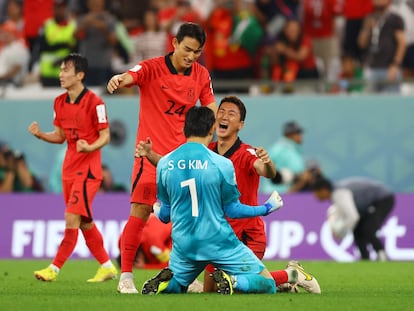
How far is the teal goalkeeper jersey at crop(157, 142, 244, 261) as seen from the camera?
9789 millimetres

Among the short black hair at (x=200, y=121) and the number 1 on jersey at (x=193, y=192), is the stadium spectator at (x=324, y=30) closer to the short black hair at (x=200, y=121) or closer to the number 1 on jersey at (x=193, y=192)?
the short black hair at (x=200, y=121)

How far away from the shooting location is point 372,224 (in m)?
18.5

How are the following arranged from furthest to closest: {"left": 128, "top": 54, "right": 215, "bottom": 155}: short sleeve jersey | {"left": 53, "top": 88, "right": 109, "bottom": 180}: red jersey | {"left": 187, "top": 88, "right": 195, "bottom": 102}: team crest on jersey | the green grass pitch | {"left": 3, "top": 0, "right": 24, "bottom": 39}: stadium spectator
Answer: {"left": 3, "top": 0, "right": 24, "bottom": 39}: stadium spectator, {"left": 53, "top": 88, "right": 109, "bottom": 180}: red jersey, {"left": 187, "top": 88, "right": 195, "bottom": 102}: team crest on jersey, {"left": 128, "top": 54, "right": 215, "bottom": 155}: short sleeve jersey, the green grass pitch

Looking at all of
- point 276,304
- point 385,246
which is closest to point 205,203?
point 276,304

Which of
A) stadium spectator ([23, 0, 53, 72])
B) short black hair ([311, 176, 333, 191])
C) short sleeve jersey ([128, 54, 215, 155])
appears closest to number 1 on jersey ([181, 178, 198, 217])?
short sleeve jersey ([128, 54, 215, 155])

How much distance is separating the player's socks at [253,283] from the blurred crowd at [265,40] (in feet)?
34.3

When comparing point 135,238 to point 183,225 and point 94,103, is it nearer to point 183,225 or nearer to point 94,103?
point 183,225

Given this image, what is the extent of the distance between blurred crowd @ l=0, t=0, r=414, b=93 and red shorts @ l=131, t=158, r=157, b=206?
372 inches

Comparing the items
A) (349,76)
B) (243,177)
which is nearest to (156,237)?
(243,177)

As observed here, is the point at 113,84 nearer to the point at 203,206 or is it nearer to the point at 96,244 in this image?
the point at 203,206

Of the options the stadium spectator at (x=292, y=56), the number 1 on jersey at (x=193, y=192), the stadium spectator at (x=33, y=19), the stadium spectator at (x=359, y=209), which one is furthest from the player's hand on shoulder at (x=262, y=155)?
the stadium spectator at (x=33, y=19)

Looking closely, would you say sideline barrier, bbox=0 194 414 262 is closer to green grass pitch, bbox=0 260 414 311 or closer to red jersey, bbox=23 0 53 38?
green grass pitch, bbox=0 260 414 311

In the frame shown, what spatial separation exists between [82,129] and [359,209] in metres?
7.01

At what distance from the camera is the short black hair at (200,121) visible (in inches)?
387
